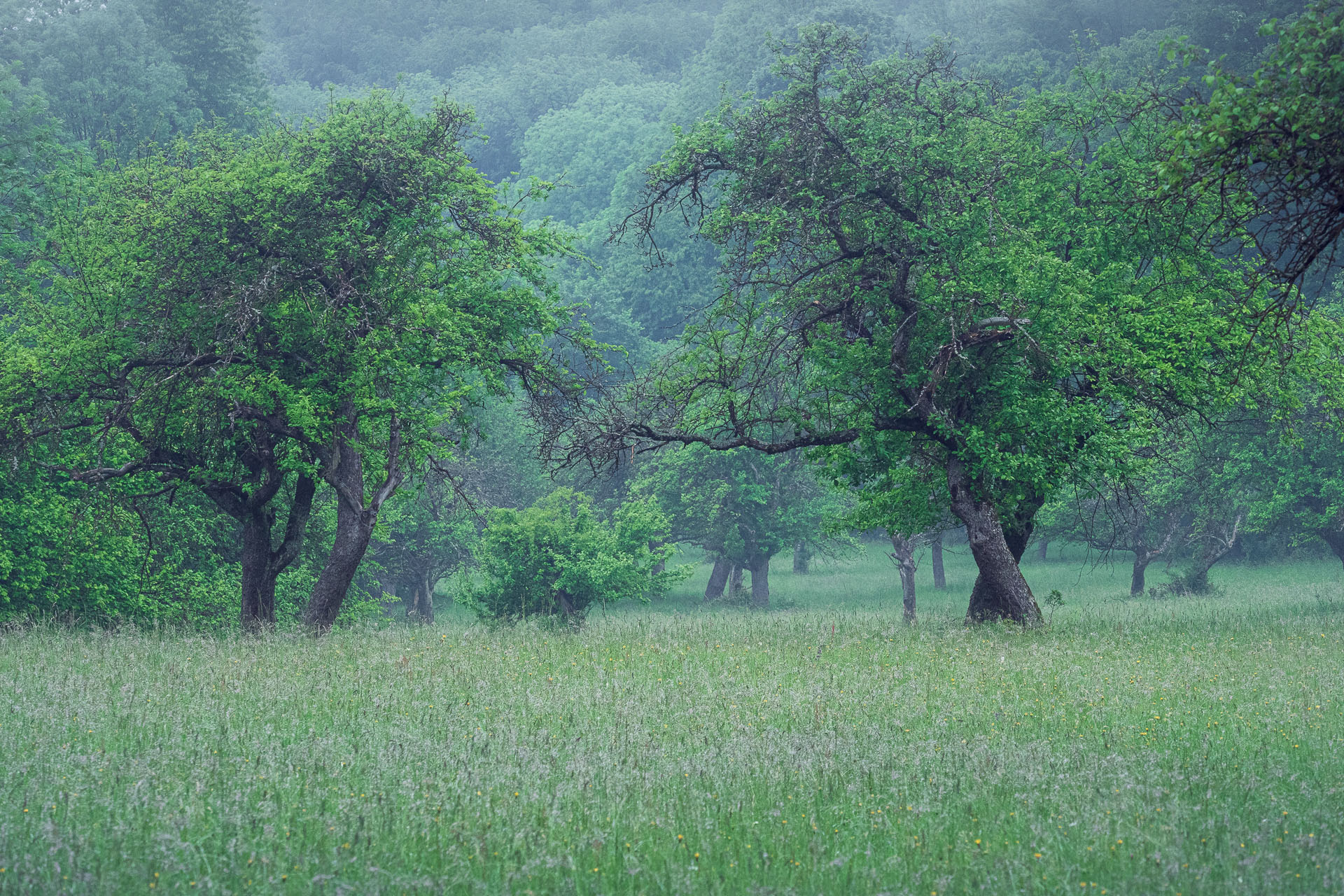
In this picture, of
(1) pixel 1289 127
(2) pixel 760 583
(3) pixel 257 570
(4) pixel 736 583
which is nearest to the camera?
(1) pixel 1289 127

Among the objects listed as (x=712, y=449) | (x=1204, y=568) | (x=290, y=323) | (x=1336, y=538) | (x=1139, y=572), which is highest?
(x=290, y=323)

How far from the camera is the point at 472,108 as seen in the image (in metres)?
18.5

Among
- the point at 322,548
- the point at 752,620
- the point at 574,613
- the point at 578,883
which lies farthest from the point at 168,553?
the point at 578,883

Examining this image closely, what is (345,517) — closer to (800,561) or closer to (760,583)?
(760,583)

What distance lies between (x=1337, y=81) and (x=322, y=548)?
2422cm

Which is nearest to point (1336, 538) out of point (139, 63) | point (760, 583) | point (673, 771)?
point (760, 583)

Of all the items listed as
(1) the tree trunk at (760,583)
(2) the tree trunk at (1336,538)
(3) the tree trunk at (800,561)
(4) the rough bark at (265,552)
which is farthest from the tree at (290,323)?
(3) the tree trunk at (800,561)

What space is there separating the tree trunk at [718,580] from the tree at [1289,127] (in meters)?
39.8

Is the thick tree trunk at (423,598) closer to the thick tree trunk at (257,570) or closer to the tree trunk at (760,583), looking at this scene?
the tree trunk at (760,583)

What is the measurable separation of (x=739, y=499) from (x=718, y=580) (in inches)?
315

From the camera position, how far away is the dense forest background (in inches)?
838

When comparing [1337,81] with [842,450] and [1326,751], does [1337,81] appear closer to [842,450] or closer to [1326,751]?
[1326,751]

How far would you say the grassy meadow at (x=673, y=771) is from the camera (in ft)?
19.3

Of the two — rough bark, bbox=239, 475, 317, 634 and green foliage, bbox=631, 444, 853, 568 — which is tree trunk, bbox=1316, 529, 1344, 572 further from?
rough bark, bbox=239, 475, 317, 634
